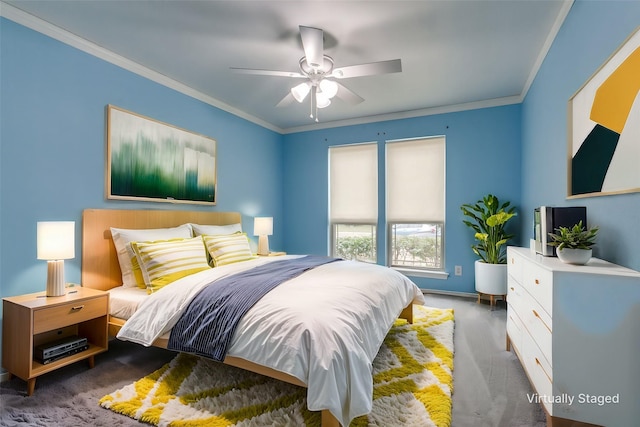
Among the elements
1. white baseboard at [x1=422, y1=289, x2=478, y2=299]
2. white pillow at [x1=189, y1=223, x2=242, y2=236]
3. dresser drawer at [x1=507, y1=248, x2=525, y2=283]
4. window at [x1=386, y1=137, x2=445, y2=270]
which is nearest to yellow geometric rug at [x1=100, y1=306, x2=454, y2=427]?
dresser drawer at [x1=507, y1=248, x2=525, y2=283]

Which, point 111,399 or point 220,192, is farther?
point 220,192

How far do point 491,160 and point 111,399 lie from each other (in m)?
4.59

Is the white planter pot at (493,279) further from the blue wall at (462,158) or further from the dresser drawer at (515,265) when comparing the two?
the dresser drawer at (515,265)

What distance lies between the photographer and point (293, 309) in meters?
1.71

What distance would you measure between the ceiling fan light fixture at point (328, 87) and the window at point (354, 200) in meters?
2.24

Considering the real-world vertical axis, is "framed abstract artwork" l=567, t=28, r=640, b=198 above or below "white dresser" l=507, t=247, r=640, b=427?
above

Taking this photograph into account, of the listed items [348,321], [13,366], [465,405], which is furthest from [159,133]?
[465,405]

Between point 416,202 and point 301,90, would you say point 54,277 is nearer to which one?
point 301,90

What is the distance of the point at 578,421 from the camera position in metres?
1.42

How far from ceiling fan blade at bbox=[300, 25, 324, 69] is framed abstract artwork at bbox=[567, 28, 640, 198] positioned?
1709 mm

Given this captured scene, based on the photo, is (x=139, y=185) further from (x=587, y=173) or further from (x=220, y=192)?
(x=587, y=173)

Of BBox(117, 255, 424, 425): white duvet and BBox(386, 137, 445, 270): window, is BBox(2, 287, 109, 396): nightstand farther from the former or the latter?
BBox(386, 137, 445, 270): window

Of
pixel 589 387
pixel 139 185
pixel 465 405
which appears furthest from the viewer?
pixel 139 185

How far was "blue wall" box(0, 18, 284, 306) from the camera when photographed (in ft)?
7.11
